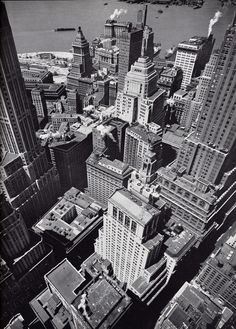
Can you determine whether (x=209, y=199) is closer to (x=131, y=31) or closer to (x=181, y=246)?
(x=181, y=246)

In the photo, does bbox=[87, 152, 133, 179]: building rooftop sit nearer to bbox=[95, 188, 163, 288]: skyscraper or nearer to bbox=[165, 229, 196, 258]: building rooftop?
bbox=[95, 188, 163, 288]: skyscraper

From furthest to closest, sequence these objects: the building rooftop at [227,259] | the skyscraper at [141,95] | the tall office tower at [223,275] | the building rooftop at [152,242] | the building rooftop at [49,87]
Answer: the building rooftop at [49,87], the skyscraper at [141,95], the tall office tower at [223,275], the building rooftop at [227,259], the building rooftop at [152,242]

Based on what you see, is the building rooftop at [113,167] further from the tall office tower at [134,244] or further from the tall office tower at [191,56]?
the tall office tower at [191,56]

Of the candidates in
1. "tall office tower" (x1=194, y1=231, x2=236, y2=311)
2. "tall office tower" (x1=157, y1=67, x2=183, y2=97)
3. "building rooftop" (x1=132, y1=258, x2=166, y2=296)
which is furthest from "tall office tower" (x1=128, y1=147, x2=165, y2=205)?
"tall office tower" (x1=157, y1=67, x2=183, y2=97)

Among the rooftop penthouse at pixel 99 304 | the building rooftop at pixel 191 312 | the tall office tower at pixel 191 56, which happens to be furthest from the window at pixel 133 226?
Result: the tall office tower at pixel 191 56

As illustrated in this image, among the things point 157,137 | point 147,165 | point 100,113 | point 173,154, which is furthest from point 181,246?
point 100,113
